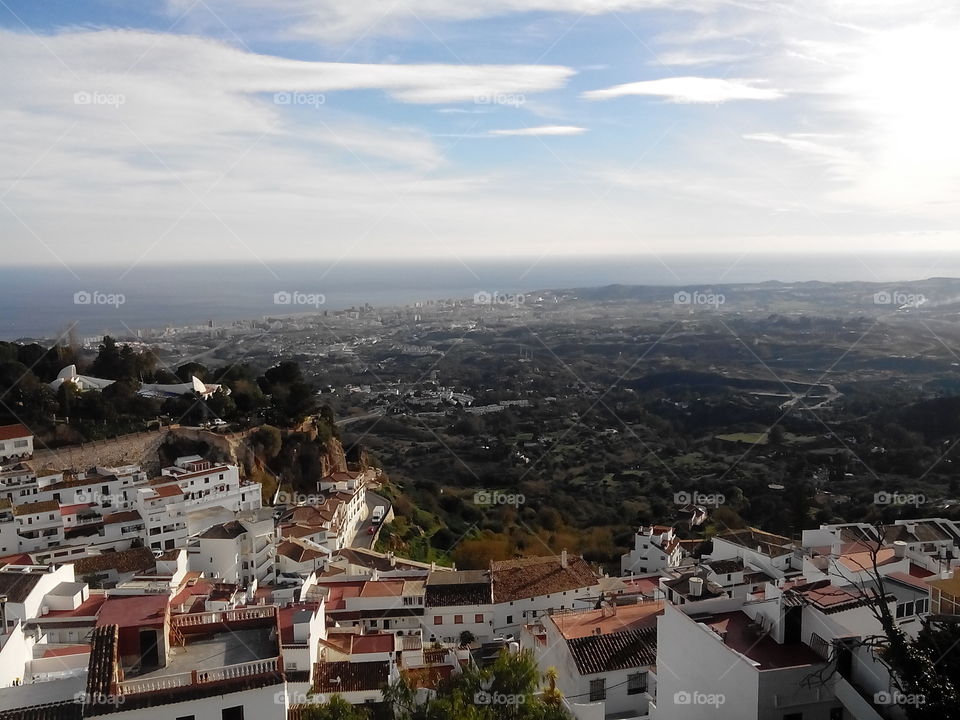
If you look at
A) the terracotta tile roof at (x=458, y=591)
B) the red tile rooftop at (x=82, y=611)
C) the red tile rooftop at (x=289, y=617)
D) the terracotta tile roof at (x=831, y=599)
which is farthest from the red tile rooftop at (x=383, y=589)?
the terracotta tile roof at (x=831, y=599)

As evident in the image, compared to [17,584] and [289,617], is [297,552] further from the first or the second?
[289,617]

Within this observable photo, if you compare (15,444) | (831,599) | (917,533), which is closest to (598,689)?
(831,599)

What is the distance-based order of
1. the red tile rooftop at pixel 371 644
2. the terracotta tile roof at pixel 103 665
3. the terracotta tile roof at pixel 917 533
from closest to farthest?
the terracotta tile roof at pixel 103 665, the red tile rooftop at pixel 371 644, the terracotta tile roof at pixel 917 533

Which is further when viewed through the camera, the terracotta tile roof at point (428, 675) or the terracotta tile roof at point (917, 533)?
the terracotta tile roof at point (917, 533)

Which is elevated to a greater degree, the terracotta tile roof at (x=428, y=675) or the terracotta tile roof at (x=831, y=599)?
the terracotta tile roof at (x=831, y=599)

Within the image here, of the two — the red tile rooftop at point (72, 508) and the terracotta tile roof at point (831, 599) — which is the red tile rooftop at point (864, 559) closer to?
the terracotta tile roof at point (831, 599)

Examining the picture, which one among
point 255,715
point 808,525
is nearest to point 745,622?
point 255,715

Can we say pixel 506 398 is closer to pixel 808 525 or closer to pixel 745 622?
pixel 808 525
